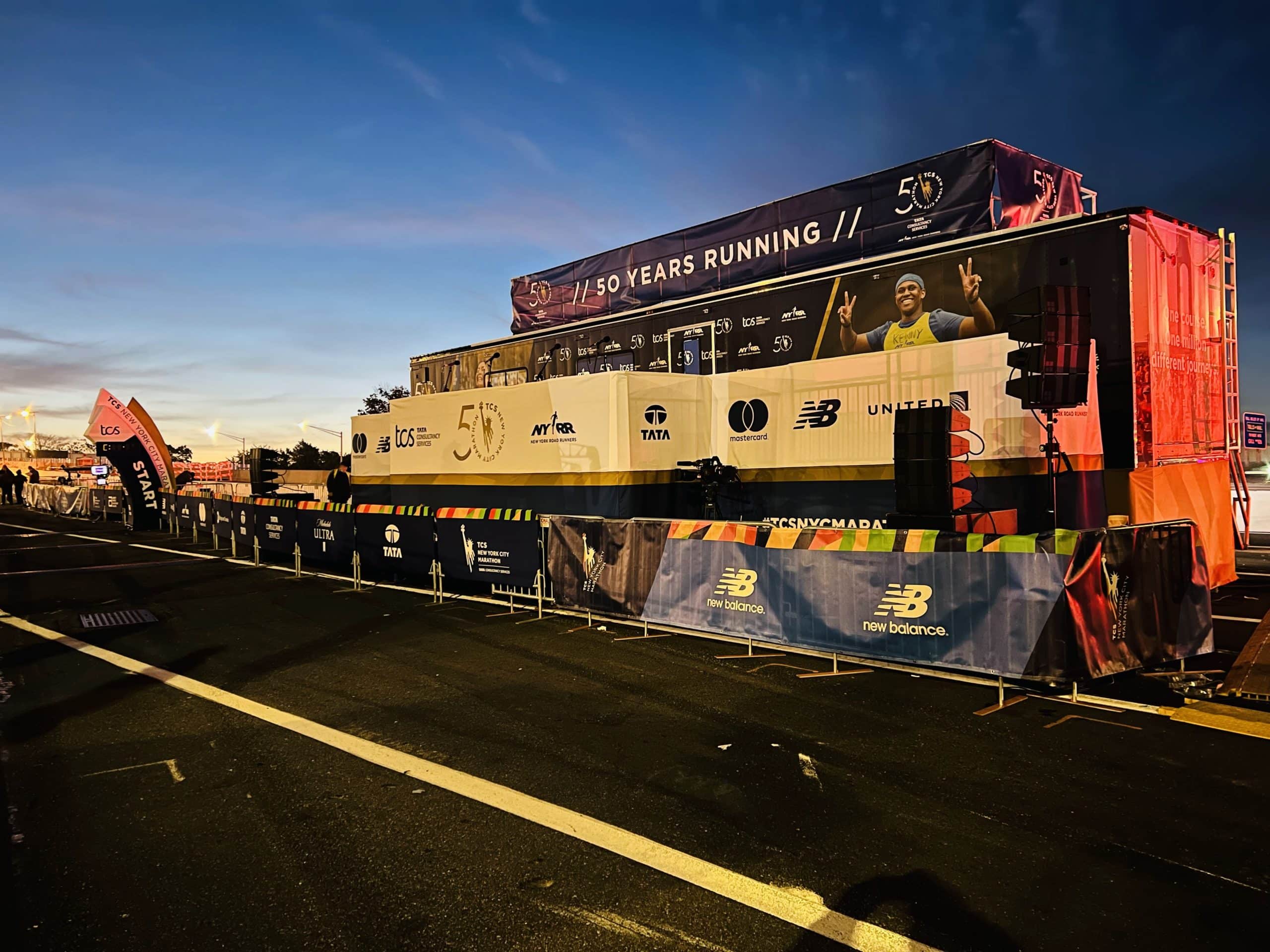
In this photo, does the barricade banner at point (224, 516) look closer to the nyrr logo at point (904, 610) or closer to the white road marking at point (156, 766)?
the white road marking at point (156, 766)

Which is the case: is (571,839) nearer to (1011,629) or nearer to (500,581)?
(1011,629)

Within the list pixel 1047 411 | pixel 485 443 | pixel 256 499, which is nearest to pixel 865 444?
pixel 1047 411

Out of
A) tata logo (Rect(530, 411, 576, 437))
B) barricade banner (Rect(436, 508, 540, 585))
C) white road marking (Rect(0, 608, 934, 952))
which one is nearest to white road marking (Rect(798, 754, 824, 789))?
white road marking (Rect(0, 608, 934, 952))

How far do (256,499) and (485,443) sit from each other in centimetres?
662

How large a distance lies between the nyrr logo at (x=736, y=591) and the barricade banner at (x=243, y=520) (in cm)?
1249

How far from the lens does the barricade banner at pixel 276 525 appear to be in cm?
1594

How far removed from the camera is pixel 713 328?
14.4 metres

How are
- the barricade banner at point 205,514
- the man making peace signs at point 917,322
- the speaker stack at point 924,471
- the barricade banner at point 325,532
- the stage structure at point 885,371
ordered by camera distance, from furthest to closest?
the barricade banner at point 205,514
the barricade banner at point 325,532
the man making peace signs at point 917,322
the stage structure at point 885,371
the speaker stack at point 924,471

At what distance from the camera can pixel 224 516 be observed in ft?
63.3

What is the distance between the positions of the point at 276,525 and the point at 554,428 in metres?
7.01

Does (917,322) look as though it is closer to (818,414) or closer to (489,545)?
(818,414)

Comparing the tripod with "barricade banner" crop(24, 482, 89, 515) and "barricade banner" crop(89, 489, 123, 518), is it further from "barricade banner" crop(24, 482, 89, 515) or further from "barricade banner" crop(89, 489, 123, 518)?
"barricade banner" crop(24, 482, 89, 515)

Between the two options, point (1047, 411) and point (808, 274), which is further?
point (808, 274)

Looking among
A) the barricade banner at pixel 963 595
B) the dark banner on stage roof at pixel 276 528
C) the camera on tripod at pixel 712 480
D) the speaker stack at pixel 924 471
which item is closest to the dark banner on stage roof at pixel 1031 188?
the speaker stack at pixel 924 471
